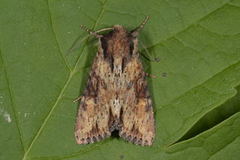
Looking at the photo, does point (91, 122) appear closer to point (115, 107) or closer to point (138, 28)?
point (115, 107)

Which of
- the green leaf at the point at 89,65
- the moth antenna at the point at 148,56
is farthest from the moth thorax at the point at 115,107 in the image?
the moth antenna at the point at 148,56

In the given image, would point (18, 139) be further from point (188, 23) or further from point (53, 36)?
point (188, 23)

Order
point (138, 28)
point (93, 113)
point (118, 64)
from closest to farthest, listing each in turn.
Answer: point (138, 28), point (118, 64), point (93, 113)

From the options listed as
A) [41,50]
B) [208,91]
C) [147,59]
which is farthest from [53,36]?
[208,91]

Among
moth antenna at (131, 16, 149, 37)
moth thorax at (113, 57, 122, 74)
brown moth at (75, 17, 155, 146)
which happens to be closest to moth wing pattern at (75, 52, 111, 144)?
brown moth at (75, 17, 155, 146)

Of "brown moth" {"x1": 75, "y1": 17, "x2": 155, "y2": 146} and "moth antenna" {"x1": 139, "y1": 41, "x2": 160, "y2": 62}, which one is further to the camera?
"brown moth" {"x1": 75, "y1": 17, "x2": 155, "y2": 146}

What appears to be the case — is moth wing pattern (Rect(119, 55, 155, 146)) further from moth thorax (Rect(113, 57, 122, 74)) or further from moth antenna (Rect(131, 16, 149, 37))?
moth antenna (Rect(131, 16, 149, 37))

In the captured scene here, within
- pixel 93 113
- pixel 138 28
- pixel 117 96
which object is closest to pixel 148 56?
pixel 138 28
